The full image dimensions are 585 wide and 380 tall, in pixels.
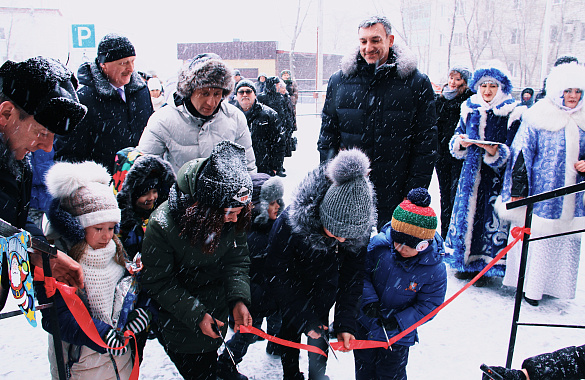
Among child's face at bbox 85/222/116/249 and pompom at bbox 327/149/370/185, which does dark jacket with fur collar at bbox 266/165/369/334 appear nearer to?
pompom at bbox 327/149/370/185

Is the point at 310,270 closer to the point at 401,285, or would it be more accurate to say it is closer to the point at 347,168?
the point at 401,285

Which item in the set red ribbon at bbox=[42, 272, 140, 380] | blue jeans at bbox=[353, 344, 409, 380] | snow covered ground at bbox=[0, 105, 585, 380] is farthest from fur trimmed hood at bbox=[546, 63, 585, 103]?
red ribbon at bbox=[42, 272, 140, 380]

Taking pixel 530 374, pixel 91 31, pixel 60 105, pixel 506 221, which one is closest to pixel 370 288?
pixel 530 374

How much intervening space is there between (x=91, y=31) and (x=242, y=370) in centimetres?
1184

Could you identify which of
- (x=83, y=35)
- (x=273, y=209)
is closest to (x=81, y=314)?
(x=273, y=209)

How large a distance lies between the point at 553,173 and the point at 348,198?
2.55m

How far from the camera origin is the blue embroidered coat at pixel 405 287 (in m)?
2.32

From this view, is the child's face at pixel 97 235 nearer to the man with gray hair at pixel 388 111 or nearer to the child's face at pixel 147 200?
the child's face at pixel 147 200

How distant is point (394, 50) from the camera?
321cm

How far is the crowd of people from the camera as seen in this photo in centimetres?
187

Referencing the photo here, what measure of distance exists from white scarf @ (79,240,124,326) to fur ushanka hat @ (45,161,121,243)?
0.37 feet

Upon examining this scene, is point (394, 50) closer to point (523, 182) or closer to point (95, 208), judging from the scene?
point (523, 182)

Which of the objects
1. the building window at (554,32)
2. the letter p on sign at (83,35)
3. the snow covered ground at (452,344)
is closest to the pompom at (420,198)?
the snow covered ground at (452,344)

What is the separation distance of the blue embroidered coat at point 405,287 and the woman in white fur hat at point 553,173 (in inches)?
69.8
